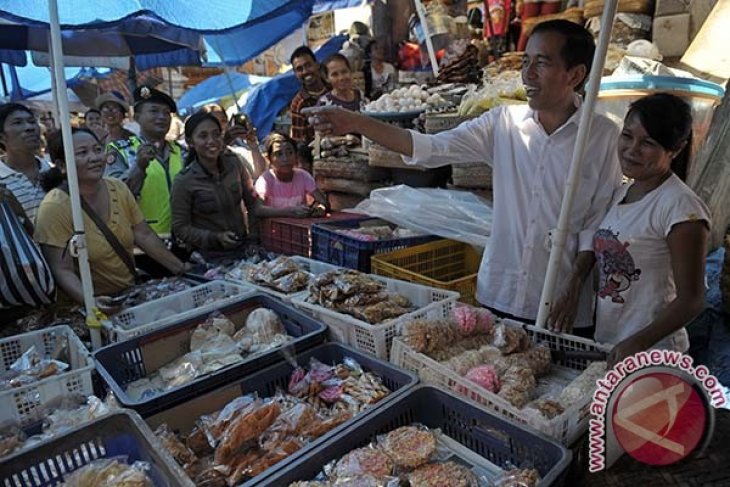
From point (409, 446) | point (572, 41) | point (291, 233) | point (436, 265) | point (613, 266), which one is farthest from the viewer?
point (291, 233)

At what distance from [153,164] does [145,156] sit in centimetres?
13

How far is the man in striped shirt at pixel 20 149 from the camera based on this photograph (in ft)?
10.4

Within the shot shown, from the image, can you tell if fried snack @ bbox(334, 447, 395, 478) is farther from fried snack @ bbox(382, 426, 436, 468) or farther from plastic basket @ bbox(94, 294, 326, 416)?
plastic basket @ bbox(94, 294, 326, 416)

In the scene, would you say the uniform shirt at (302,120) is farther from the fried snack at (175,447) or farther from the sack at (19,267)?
the fried snack at (175,447)

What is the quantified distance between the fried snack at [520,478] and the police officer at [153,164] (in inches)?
132

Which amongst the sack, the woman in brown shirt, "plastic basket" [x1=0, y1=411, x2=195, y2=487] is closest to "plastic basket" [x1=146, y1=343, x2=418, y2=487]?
"plastic basket" [x1=0, y1=411, x2=195, y2=487]

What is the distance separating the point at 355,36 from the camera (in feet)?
31.7

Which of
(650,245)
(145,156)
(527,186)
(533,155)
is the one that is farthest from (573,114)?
(145,156)

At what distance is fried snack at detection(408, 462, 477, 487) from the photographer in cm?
128

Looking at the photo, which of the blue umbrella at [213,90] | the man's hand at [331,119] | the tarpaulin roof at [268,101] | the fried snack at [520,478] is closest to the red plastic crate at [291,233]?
the man's hand at [331,119]

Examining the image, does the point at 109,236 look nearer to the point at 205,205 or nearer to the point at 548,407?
the point at 205,205

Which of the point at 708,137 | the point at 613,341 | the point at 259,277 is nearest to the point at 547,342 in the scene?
the point at 613,341

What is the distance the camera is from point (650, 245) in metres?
1.73

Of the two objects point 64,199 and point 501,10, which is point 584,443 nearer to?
point 64,199
